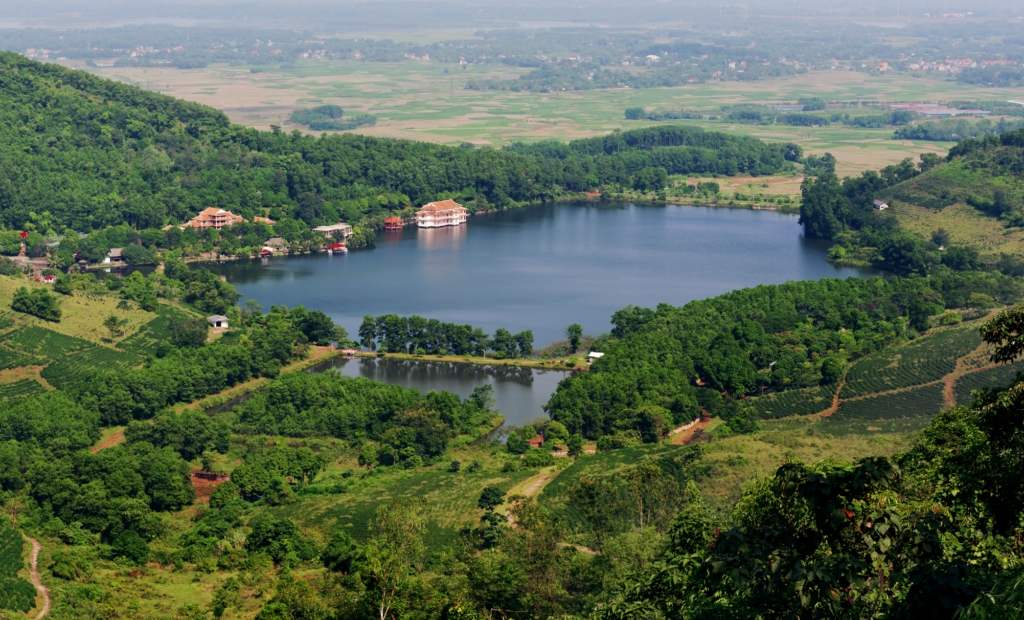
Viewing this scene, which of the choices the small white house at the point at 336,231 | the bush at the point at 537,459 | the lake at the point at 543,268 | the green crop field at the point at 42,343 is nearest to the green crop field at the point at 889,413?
the bush at the point at 537,459

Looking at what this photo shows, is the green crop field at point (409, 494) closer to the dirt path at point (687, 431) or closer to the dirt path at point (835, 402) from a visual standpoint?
the dirt path at point (687, 431)

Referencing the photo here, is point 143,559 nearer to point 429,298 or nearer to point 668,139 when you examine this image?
point 429,298

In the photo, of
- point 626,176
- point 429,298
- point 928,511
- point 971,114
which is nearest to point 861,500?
point 928,511

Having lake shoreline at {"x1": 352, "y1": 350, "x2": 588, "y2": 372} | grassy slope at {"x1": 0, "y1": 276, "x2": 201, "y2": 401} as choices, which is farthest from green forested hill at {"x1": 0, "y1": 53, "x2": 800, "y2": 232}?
lake shoreline at {"x1": 352, "y1": 350, "x2": 588, "y2": 372}

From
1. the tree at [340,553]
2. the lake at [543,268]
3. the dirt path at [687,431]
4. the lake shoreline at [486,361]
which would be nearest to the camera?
the tree at [340,553]

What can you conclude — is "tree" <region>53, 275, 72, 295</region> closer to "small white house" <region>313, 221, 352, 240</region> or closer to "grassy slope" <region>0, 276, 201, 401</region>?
"grassy slope" <region>0, 276, 201, 401</region>
